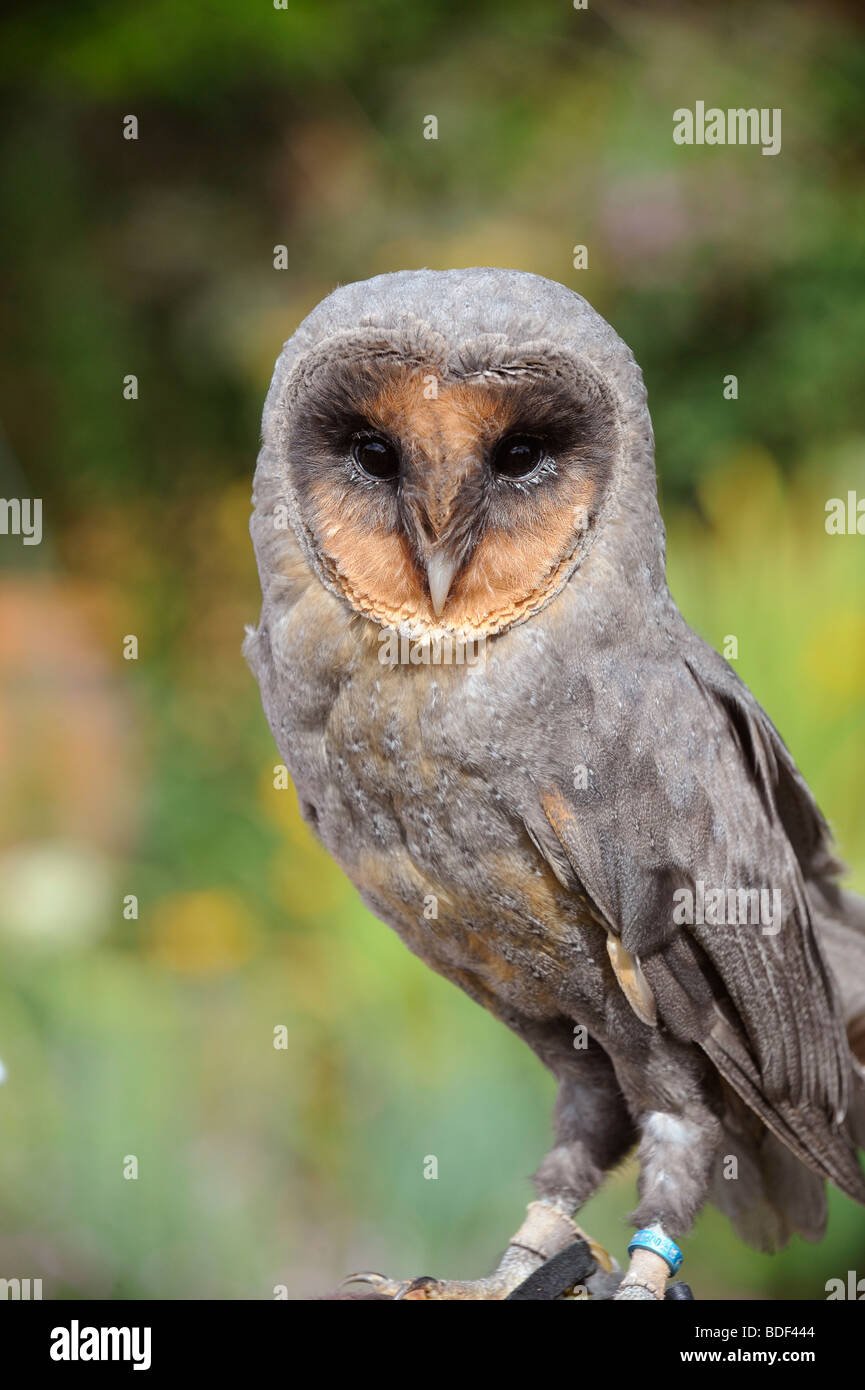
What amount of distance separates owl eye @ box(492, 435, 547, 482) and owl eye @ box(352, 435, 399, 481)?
0.08 meters

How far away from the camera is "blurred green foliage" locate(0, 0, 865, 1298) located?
6.54ft

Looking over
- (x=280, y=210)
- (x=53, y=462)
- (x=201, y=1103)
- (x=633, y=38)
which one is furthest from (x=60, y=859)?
(x=633, y=38)

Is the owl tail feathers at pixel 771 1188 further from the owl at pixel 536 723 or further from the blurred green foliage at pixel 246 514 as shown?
the blurred green foliage at pixel 246 514

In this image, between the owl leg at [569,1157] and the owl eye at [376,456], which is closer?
the owl eye at [376,456]

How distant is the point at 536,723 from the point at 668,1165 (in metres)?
0.46

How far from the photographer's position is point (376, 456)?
0.98 meters

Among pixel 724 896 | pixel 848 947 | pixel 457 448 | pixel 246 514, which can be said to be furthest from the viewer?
pixel 246 514

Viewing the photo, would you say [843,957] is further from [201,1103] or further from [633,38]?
[633,38]

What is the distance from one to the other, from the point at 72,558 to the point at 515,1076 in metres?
1.91

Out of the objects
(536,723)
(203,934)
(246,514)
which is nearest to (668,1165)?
(536,723)

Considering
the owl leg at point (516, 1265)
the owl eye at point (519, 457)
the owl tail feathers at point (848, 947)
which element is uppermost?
the owl eye at point (519, 457)

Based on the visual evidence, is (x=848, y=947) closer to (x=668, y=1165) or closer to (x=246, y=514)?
(x=668, y=1165)

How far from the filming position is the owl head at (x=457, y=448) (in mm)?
927

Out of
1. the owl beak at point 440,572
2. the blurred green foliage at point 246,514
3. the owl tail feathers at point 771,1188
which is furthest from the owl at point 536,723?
the blurred green foliage at point 246,514
